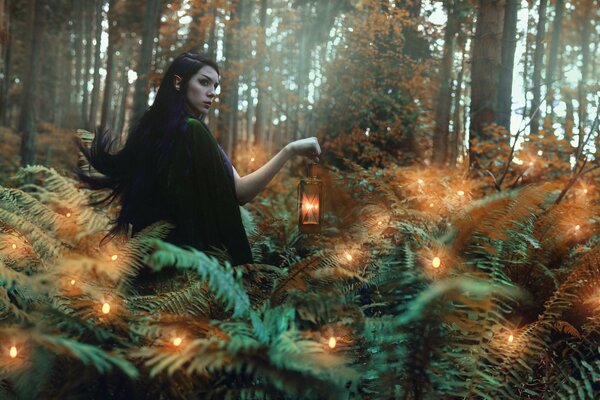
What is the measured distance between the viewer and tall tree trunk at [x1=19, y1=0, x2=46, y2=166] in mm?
11656

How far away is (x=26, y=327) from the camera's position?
1.77m

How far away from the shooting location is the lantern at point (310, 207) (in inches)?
123

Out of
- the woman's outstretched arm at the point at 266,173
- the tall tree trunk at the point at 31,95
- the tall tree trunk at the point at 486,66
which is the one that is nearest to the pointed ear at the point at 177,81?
the woman's outstretched arm at the point at 266,173

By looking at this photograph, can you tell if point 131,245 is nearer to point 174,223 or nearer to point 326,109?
point 174,223

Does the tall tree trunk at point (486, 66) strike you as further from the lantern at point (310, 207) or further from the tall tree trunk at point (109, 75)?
the tall tree trunk at point (109, 75)

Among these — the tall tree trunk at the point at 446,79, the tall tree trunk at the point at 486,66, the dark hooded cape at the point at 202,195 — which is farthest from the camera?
the tall tree trunk at the point at 446,79

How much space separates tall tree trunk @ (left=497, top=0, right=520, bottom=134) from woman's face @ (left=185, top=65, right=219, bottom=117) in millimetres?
4761

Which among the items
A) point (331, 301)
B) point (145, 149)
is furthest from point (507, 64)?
point (331, 301)

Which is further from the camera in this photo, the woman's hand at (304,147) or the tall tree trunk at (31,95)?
the tall tree trunk at (31,95)

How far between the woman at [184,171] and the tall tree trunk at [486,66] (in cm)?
421

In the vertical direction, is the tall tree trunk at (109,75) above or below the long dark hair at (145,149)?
above

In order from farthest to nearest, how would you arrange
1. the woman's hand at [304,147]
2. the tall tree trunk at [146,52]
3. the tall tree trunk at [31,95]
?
the tall tree trunk at [31,95]
the tall tree trunk at [146,52]
the woman's hand at [304,147]

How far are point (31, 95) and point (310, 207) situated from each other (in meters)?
11.1

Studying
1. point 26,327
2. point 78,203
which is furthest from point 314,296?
point 78,203
